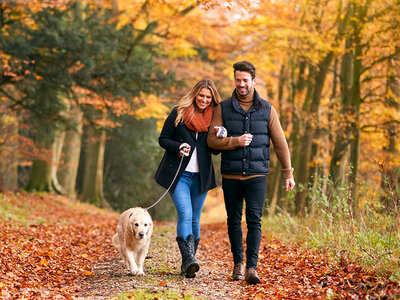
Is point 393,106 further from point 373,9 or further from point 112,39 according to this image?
point 112,39

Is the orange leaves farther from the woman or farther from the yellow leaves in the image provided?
the yellow leaves

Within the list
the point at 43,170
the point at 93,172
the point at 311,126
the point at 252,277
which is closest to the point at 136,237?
the point at 252,277

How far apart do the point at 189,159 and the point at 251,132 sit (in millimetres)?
807

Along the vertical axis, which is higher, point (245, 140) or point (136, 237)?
point (245, 140)

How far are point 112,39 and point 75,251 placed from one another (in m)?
9.40

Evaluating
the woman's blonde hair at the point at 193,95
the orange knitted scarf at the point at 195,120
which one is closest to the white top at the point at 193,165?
the orange knitted scarf at the point at 195,120

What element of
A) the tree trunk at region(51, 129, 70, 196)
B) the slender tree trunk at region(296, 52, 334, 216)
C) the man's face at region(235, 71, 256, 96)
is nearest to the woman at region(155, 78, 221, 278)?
the man's face at region(235, 71, 256, 96)

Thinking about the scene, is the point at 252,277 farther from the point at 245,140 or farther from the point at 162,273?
the point at 245,140

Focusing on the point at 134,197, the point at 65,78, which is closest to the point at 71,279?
the point at 65,78

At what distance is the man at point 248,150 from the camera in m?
5.39

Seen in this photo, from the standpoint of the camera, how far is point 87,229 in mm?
11805

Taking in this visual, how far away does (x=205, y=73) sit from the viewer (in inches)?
833

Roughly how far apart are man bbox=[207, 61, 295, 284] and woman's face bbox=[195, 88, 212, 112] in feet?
0.59

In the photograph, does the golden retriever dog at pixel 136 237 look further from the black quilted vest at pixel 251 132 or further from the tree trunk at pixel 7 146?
the tree trunk at pixel 7 146
